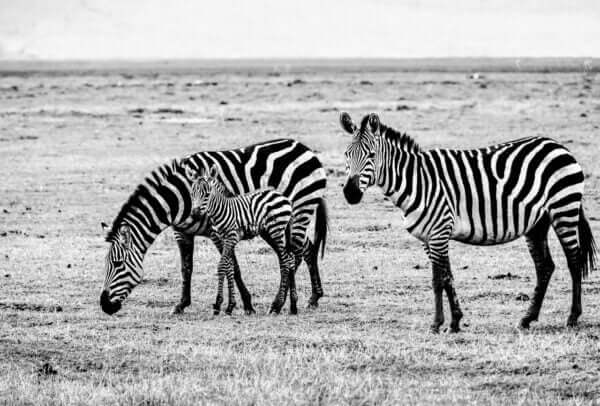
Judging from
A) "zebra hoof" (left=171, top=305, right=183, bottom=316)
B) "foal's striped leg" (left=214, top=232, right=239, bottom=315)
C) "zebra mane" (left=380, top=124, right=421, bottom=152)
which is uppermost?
"zebra mane" (left=380, top=124, right=421, bottom=152)

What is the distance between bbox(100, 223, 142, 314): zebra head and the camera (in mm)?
10932

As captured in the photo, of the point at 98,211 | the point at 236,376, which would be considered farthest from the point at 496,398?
the point at 98,211

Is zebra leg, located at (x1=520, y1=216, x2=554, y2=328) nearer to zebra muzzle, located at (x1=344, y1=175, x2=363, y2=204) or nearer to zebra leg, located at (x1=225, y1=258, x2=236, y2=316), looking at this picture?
zebra muzzle, located at (x1=344, y1=175, x2=363, y2=204)

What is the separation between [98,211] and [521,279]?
27.4 ft

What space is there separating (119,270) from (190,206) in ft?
3.30

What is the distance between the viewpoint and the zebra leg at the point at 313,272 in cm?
1188

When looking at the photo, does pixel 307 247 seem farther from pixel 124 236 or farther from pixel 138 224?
pixel 124 236

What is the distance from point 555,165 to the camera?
10578 millimetres

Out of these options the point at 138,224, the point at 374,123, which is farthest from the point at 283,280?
the point at 374,123

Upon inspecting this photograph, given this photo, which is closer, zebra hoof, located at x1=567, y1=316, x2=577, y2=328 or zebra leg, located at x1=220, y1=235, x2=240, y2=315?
zebra hoof, located at x1=567, y1=316, x2=577, y2=328

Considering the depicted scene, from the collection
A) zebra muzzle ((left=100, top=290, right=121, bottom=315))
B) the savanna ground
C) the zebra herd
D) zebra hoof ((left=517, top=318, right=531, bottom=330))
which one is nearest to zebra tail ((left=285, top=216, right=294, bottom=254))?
the zebra herd

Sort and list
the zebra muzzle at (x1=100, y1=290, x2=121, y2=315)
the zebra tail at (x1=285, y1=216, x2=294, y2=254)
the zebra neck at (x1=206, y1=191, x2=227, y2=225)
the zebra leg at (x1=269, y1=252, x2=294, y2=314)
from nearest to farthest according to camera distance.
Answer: the zebra muzzle at (x1=100, y1=290, x2=121, y2=315) < the zebra neck at (x1=206, y1=191, x2=227, y2=225) < the zebra leg at (x1=269, y1=252, x2=294, y2=314) < the zebra tail at (x1=285, y1=216, x2=294, y2=254)

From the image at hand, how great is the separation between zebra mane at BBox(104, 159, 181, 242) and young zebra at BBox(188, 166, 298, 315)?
242 mm

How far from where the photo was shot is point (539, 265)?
34.9 feet
